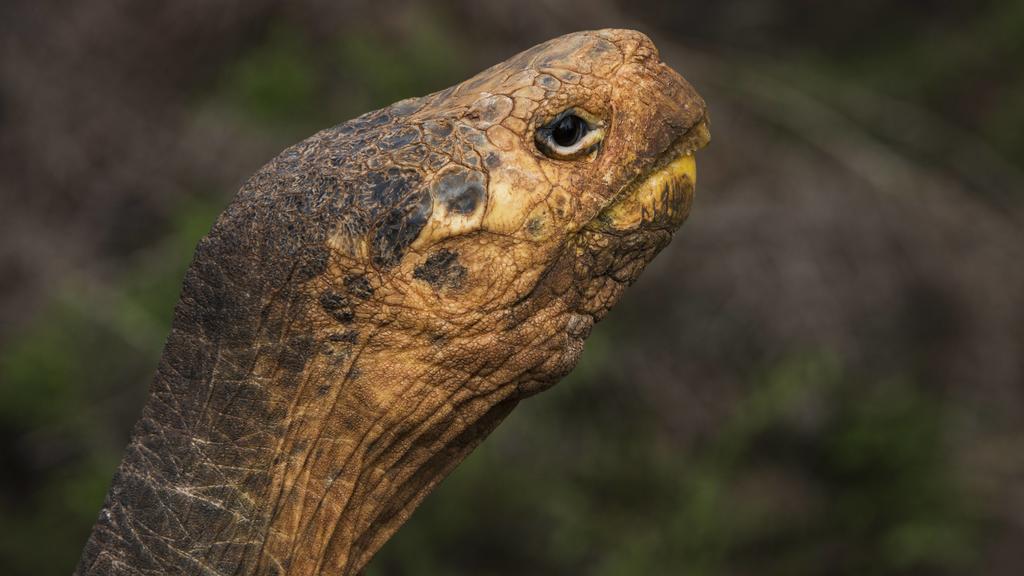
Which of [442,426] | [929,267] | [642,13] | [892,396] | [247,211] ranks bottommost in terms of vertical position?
[442,426]

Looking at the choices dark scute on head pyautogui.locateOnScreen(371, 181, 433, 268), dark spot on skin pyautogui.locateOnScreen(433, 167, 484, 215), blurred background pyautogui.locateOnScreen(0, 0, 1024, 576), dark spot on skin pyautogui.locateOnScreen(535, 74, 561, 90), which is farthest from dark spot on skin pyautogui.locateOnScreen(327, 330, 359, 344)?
blurred background pyautogui.locateOnScreen(0, 0, 1024, 576)

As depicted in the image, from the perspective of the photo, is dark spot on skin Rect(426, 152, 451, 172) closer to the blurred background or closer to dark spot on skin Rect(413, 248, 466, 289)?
dark spot on skin Rect(413, 248, 466, 289)

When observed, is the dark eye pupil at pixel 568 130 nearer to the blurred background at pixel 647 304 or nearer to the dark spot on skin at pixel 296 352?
the dark spot on skin at pixel 296 352

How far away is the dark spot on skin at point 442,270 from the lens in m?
1.81

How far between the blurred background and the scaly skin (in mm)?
3363

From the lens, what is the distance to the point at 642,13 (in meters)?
9.25

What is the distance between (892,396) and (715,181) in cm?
167

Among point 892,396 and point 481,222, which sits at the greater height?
point 892,396

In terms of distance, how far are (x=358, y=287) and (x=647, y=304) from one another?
4991 millimetres

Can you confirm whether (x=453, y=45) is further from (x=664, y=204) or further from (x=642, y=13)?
(x=664, y=204)

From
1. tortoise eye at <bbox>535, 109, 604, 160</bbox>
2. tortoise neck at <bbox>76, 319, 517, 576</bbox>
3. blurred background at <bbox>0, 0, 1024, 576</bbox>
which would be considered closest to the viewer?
tortoise neck at <bbox>76, 319, 517, 576</bbox>

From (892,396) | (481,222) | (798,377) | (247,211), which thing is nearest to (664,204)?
(481,222)

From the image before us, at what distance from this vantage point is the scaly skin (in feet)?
5.85

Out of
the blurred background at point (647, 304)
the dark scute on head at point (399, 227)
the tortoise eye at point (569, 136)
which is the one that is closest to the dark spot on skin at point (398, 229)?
the dark scute on head at point (399, 227)
